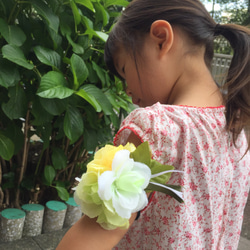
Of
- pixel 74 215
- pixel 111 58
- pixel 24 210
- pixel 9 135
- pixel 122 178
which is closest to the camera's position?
pixel 122 178

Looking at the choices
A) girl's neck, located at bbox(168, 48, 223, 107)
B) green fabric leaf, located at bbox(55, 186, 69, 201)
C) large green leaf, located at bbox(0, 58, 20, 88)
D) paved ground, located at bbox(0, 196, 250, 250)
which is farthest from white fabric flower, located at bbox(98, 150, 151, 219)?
paved ground, located at bbox(0, 196, 250, 250)

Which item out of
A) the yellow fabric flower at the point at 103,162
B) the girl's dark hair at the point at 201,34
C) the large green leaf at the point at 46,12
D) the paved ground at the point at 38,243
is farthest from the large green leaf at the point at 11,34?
the paved ground at the point at 38,243

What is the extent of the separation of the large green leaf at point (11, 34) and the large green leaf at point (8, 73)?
8 cm

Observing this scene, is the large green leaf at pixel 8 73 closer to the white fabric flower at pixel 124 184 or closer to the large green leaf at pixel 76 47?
the large green leaf at pixel 76 47

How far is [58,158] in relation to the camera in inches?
61.6

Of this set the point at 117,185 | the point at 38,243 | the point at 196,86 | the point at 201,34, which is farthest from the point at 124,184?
the point at 38,243

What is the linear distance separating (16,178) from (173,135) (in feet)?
4.15

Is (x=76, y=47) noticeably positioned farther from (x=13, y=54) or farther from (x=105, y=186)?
(x=105, y=186)

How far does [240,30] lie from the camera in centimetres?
86

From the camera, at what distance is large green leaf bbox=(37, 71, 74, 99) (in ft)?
3.61

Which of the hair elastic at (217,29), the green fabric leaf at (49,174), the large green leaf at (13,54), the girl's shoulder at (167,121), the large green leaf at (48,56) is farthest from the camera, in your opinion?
the green fabric leaf at (49,174)

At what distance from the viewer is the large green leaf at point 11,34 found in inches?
43.6

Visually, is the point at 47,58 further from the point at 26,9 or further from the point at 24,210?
the point at 24,210

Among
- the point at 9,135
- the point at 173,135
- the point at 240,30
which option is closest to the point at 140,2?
the point at 240,30
